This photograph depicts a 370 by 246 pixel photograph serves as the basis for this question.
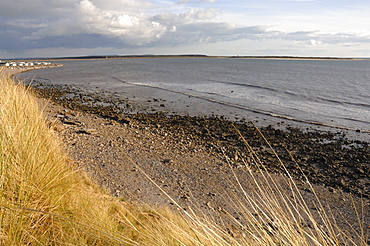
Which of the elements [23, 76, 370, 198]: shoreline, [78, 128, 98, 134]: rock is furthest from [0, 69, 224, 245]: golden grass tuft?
[78, 128, 98, 134]: rock

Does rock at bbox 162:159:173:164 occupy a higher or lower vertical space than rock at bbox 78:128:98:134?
lower

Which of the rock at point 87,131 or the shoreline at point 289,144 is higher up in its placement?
the rock at point 87,131

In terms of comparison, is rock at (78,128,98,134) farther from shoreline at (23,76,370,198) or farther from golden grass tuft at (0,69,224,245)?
golden grass tuft at (0,69,224,245)

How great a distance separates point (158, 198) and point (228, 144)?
648cm

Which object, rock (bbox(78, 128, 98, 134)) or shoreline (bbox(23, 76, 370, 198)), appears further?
rock (bbox(78, 128, 98, 134))

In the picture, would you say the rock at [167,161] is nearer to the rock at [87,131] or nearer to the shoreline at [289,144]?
the shoreline at [289,144]

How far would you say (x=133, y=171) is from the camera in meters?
8.48

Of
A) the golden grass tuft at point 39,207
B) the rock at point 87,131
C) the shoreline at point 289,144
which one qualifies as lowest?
the shoreline at point 289,144

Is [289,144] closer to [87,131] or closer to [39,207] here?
[87,131]

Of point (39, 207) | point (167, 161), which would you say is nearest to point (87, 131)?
point (167, 161)

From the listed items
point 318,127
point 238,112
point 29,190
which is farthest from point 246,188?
point 238,112

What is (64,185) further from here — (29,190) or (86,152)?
(86,152)

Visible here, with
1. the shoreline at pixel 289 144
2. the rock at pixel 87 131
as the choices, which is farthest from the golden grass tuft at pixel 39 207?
the rock at pixel 87 131

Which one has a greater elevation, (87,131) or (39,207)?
(39,207)
